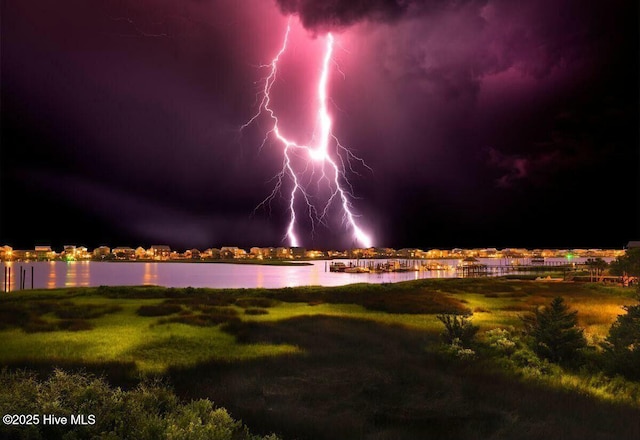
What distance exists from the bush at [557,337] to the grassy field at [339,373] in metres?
1.14

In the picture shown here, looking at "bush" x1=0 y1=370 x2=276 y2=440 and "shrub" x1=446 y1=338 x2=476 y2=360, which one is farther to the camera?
"shrub" x1=446 y1=338 x2=476 y2=360

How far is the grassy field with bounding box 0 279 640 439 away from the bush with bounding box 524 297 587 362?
1139 millimetres

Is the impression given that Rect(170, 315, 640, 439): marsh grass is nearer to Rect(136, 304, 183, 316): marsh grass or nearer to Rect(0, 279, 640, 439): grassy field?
Rect(0, 279, 640, 439): grassy field

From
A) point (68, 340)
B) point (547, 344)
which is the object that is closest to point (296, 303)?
point (68, 340)

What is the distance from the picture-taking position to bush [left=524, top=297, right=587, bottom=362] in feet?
50.5

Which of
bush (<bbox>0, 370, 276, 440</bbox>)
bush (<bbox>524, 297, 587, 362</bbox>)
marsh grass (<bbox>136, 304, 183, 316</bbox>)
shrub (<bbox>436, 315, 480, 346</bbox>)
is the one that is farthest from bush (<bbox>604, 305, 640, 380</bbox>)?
marsh grass (<bbox>136, 304, 183, 316</bbox>)

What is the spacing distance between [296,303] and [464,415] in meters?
29.7

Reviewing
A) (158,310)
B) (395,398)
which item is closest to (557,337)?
(395,398)

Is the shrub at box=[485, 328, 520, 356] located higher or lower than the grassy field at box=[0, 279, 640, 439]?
higher

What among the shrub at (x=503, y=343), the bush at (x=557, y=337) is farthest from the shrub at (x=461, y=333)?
the bush at (x=557, y=337)

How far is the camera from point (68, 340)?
20.5 metres

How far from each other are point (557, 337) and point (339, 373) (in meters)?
7.74

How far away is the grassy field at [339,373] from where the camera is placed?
9.94 meters

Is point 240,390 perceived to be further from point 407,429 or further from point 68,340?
point 68,340
